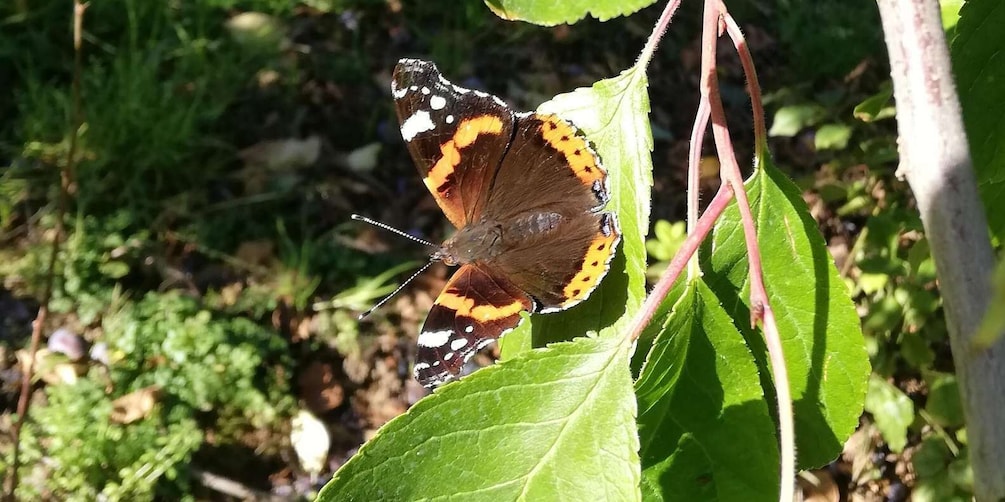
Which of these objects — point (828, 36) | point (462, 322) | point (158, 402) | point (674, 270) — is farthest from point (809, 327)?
point (828, 36)

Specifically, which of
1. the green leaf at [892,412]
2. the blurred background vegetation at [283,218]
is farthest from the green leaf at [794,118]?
the green leaf at [892,412]

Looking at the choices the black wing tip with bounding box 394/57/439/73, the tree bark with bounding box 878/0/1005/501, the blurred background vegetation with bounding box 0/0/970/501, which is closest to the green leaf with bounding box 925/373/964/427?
the blurred background vegetation with bounding box 0/0/970/501

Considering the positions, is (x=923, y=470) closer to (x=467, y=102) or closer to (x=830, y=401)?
(x=830, y=401)

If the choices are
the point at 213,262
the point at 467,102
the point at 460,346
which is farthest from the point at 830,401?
the point at 213,262

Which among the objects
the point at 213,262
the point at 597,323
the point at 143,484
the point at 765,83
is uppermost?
the point at 597,323

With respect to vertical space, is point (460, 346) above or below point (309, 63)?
above

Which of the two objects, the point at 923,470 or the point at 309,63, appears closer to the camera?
the point at 923,470

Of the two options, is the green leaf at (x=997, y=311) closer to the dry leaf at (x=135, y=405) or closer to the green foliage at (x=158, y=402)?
the green foliage at (x=158, y=402)

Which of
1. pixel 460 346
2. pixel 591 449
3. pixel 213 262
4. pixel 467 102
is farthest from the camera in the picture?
pixel 213 262
